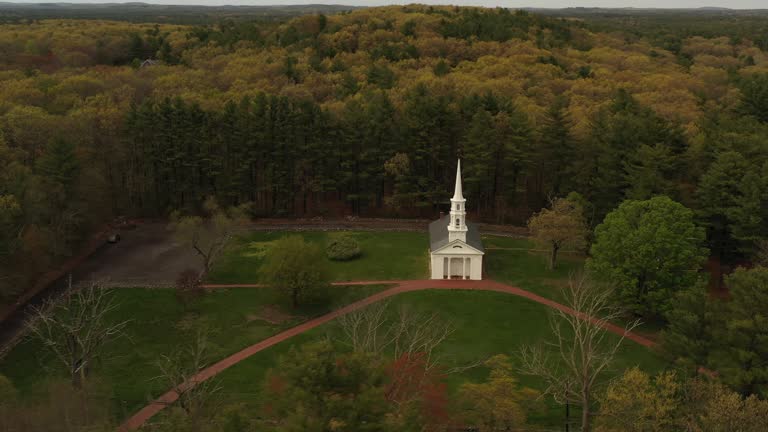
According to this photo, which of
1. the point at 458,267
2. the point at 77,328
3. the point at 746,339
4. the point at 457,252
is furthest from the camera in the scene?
Answer: the point at 458,267

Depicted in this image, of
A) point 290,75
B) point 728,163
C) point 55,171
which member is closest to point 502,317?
point 728,163

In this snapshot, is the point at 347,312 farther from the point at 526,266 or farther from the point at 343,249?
the point at 526,266

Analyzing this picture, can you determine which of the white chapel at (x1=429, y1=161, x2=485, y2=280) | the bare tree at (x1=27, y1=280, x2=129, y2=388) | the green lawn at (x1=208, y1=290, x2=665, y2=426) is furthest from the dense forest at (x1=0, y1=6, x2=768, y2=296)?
the green lawn at (x1=208, y1=290, x2=665, y2=426)

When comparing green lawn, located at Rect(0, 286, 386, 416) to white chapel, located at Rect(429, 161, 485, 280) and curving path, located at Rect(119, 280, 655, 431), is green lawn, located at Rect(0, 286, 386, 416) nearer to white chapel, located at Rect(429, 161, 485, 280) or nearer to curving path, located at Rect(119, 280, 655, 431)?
curving path, located at Rect(119, 280, 655, 431)

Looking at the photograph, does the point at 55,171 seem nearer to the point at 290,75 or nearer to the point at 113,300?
the point at 113,300

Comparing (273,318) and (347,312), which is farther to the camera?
(273,318)

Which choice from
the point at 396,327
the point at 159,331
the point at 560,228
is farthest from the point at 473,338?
the point at 159,331

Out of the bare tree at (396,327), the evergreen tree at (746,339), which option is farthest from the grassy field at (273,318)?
the evergreen tree at (746,339)
